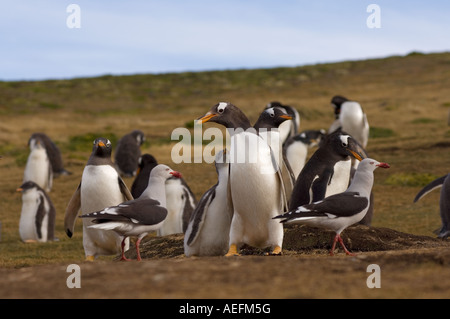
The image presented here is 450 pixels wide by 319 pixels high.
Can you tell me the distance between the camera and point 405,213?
47.2 ft

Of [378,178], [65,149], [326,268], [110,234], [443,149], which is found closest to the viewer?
[326,268]

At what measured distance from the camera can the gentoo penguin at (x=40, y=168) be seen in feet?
66.5

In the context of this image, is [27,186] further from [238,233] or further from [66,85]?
[66,85]

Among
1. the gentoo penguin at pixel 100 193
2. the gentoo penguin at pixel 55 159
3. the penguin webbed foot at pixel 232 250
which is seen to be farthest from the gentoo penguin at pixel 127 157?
the penguin webbed foot at pixel 232 250

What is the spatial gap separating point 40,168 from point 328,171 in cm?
1279

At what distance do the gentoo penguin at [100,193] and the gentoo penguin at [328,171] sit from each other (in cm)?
224

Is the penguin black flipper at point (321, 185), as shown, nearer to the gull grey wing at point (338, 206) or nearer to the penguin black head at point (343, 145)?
the penguin black head at point (343, 145)

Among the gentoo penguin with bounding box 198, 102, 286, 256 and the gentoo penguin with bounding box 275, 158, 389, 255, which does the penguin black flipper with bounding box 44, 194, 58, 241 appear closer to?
the gentoo penguin with bounding box 198, 102, 286, 256

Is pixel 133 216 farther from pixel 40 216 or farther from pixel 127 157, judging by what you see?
pixel 127 157

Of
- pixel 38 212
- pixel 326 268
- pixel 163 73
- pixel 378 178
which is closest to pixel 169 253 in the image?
pixel 326 268

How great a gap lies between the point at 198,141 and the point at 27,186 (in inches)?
469

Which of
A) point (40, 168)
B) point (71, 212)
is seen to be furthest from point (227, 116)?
point (40, 168)

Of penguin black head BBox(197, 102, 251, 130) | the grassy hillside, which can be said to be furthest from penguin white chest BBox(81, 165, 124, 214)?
penguin black head BBox(197, 102, 251, 130)

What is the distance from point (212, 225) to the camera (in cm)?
797
